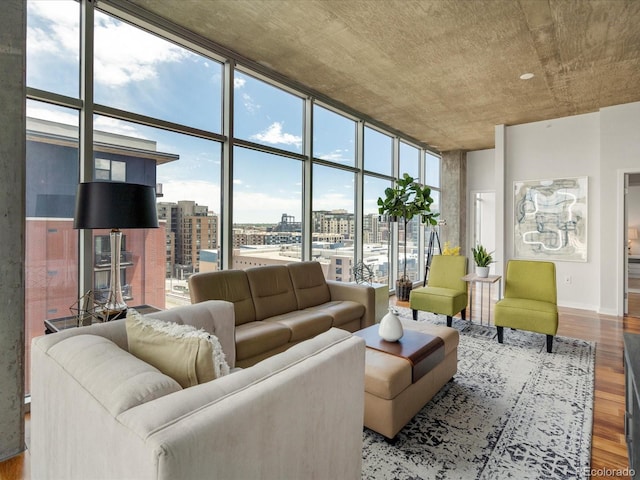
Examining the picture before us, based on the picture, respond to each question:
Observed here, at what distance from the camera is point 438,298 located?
4.29 m

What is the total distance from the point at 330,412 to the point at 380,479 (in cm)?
83

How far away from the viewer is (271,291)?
3553 millimetres

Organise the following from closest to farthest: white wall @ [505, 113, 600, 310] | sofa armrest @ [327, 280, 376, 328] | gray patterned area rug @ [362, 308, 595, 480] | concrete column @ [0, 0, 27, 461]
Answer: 1. gray patterned area rug @ [362, 308, 595, 480]
2. concrete column @ [0, 0, 27, 461]
3. sofa armrest @ [327, 280, 376, 328]
4. white wall @ [505, 113, 600, 310]

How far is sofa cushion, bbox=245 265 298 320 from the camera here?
3393 mm

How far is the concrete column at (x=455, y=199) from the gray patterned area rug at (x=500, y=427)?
503cm

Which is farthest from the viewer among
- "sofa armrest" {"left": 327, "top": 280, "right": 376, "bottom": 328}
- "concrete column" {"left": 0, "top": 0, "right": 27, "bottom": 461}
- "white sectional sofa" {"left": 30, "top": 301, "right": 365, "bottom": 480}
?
"sofa armrest" {"left": 327, "top": 280, "right": 376, "bottom": 328}

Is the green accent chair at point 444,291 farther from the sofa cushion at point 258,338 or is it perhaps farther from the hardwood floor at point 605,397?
the sofa cushion at point 258,338

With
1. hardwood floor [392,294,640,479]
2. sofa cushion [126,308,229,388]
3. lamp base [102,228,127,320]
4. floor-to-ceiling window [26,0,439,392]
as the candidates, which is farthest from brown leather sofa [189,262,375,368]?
hardwood floor [392,294,640,479]

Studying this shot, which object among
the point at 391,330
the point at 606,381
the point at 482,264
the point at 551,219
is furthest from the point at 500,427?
the point at 551,219

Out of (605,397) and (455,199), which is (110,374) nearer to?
(605,397)

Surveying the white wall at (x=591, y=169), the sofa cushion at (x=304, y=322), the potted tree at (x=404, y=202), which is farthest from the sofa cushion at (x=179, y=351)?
the white wall at (x=591, y=169)

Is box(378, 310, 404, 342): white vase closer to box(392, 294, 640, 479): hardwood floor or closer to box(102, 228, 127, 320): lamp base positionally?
box(392, 294, 640, 479): hardwood floor

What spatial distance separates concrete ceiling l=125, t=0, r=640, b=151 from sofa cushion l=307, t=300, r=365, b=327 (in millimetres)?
2738

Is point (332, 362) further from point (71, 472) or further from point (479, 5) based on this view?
point (479, 5)
